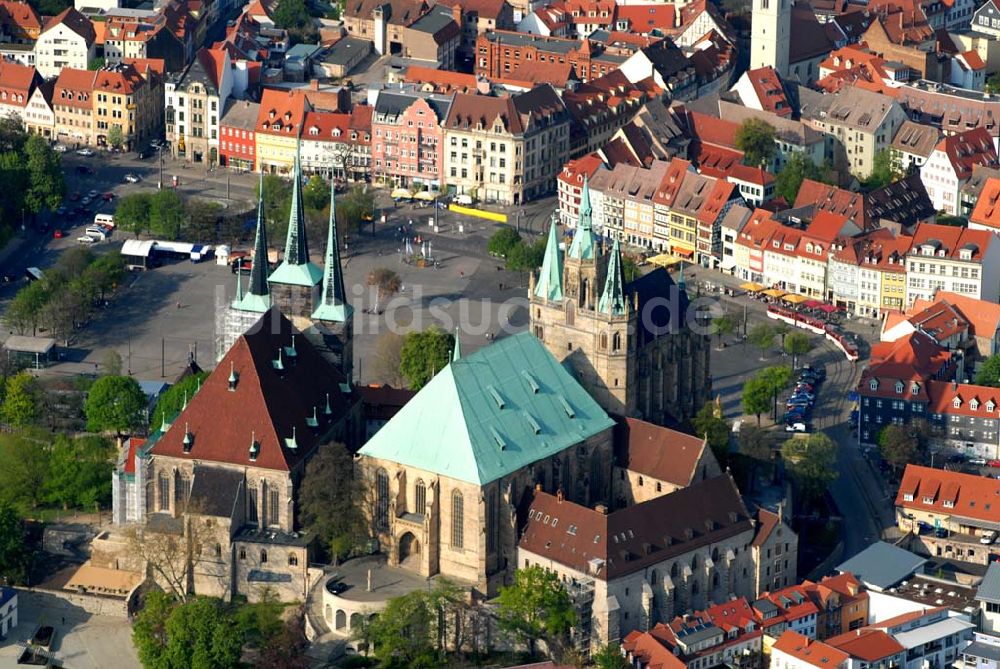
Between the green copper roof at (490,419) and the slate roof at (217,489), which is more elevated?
the green copper roof at (490,419)

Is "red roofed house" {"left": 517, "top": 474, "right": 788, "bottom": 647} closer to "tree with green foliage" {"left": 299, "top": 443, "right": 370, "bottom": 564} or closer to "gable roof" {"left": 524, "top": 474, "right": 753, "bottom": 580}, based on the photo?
"gable roof" {"left": 524, "top": 474, "right": 753, "bottom": 580}

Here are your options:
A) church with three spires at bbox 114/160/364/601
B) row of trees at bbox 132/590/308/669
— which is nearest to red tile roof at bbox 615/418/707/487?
church with three spires at bbox 114/160/364/601

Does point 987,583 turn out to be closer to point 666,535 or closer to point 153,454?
point 666,535

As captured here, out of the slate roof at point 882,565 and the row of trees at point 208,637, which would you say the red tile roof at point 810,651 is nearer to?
the slate roof at point 882,565

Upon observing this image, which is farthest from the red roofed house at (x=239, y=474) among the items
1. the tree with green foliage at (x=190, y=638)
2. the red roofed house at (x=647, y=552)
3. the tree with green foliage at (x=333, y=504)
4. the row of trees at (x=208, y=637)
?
the red roofed house at (x=647, y=552)

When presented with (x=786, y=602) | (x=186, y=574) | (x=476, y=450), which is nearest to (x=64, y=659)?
(x=186, y=574)

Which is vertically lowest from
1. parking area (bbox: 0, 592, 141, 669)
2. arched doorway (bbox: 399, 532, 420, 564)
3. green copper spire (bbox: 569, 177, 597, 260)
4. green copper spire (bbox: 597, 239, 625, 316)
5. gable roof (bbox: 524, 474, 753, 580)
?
parking area (bbox: 0, 592, 141, 669)

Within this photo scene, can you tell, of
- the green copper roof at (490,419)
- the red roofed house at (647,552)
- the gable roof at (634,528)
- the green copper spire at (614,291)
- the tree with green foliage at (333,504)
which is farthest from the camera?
the green copper spire at (614,291)
